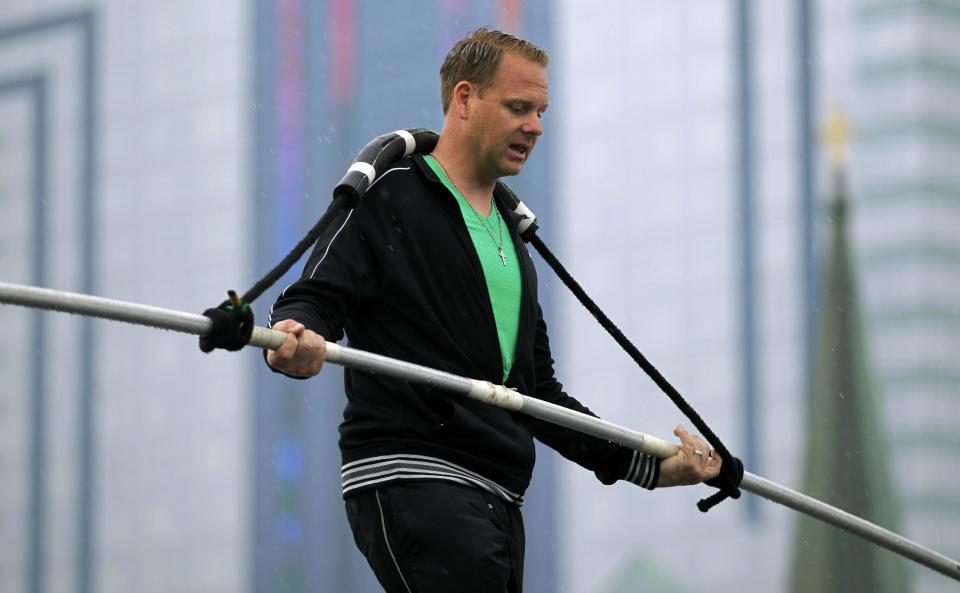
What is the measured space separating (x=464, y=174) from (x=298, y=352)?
3.66 ft

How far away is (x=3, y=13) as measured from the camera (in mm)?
106562

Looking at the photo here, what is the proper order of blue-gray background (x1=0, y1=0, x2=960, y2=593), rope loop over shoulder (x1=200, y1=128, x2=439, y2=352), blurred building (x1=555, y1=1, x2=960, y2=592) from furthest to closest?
blue-gray background (x1=0, y1=0, x2=960, y2=593), blurred building (x1=555, y1=1, x2=960, y2=592), rope loop over shoulder (x1=200, y1=128, x2=439, y2=352)

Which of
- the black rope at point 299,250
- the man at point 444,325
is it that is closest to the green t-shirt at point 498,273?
the man at point 444,325

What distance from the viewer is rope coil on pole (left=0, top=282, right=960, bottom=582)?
526cm

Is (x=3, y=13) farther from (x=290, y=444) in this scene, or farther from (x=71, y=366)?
(x=290, y=444)

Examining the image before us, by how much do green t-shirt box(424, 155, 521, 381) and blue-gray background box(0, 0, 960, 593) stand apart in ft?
226

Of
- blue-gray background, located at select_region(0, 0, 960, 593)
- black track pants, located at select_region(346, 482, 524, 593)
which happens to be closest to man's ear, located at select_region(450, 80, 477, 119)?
black track pants, located at select_region(346, 482, 524, 593)

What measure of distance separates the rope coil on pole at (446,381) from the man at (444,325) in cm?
11

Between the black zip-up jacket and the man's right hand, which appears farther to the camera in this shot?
the black zip-up jacket

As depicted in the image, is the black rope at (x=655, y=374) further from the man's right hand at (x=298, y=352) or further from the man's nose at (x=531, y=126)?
the man's right hand at (x=298, y=352)

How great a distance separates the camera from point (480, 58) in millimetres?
6438

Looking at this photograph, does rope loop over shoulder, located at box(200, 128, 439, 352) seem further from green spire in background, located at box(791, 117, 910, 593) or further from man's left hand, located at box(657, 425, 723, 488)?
green spire in background, located at box(791, 117, 910, 593)

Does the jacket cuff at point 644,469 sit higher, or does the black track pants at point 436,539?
the jacket cuff at point 644,469

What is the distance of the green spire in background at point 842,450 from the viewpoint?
2680 inches
